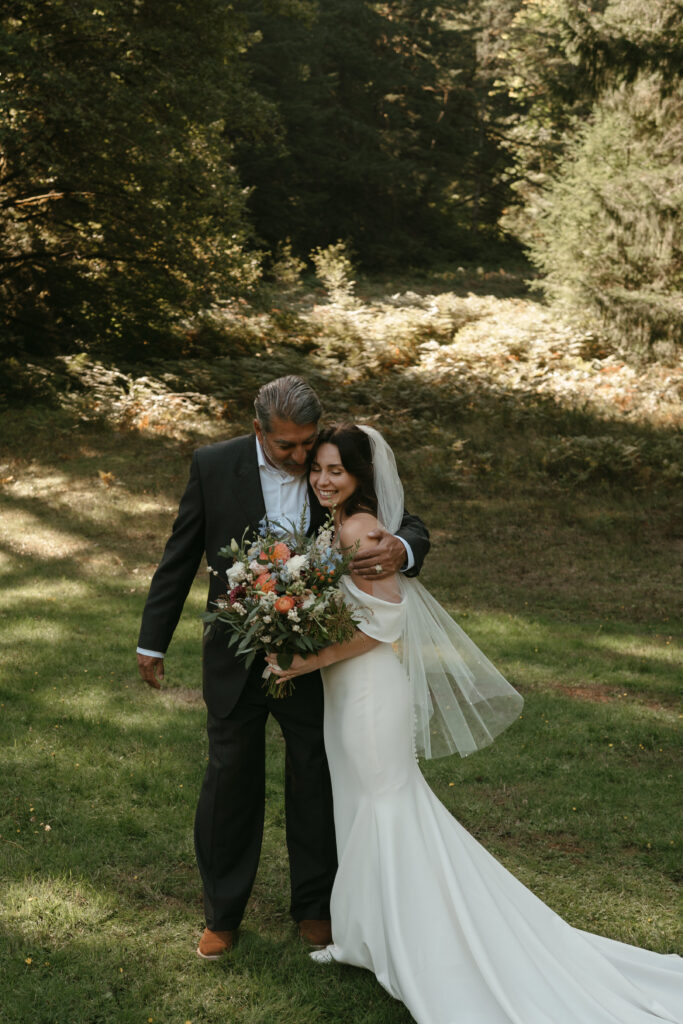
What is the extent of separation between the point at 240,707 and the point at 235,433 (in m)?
11.1

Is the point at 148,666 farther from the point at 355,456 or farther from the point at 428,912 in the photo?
the point at 428,912

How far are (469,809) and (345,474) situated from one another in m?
2.43

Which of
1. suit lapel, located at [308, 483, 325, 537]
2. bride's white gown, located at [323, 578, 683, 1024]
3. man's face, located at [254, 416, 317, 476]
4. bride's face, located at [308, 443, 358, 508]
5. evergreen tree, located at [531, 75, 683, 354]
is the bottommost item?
bride's white gown, located at [323, 578, 683, 1024]

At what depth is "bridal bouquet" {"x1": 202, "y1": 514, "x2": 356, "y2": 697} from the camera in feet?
9.86

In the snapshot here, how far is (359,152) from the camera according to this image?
118 feet

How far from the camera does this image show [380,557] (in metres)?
3.36

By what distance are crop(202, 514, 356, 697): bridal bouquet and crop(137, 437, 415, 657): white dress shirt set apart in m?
0.34

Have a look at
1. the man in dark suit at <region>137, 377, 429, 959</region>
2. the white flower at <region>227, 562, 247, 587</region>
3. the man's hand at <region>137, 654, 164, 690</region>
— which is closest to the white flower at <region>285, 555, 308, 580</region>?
the white flower at <region>227, 562, 247, 587</region>

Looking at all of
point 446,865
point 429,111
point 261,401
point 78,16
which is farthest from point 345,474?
point 429,111

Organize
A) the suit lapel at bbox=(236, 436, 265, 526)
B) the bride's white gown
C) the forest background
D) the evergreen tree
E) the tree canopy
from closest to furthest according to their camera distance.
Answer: the bride's white gown < the suit lapel at bbox=(236, 436, 265, 526) < the forest background < the tree canopy < the evergreen tree

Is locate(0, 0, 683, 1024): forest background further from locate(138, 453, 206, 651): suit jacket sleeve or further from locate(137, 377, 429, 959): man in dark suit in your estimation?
locate(138, 453, 206, 651): suit jacket sleeve

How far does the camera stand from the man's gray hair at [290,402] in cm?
324

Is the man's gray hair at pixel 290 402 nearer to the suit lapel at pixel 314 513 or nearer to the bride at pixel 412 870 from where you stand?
the bride at pixel 412 870

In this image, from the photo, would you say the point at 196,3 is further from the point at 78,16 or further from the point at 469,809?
the point at 469,809
